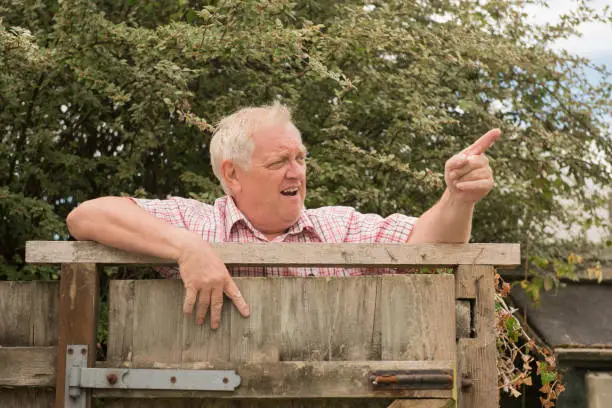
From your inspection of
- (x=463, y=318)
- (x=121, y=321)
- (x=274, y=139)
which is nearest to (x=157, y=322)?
(x=121, y=321)

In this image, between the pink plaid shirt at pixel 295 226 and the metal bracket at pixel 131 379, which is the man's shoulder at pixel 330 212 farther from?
the metal bracket at pixel 131 379

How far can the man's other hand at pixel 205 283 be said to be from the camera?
2.29m

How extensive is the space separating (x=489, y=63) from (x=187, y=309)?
396 cm

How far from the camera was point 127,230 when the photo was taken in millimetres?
2365

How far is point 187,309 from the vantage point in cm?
232

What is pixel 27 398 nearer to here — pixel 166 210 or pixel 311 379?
pixel 166 210

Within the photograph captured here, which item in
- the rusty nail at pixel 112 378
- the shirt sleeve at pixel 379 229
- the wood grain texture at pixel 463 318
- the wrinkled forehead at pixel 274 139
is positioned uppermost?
the wrinkled forehead at pixel 274 139

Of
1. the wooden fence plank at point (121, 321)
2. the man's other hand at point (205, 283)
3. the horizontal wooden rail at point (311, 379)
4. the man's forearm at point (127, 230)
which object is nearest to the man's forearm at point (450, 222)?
the horizontal wooden rail at point (311, 379)

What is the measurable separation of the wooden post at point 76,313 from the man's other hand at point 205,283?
0.95ft

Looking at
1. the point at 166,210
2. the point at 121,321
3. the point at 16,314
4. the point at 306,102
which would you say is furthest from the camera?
the point at 306,102

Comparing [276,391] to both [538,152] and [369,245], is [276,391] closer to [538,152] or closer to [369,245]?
A: [369,245]

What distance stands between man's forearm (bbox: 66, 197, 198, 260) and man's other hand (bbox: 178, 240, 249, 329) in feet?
0.12

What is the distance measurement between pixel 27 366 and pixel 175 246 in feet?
1.95

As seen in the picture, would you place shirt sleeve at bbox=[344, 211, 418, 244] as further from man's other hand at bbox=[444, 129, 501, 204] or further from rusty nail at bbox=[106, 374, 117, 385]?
rusty nail at bbox=[106, 374, 117, 385]
